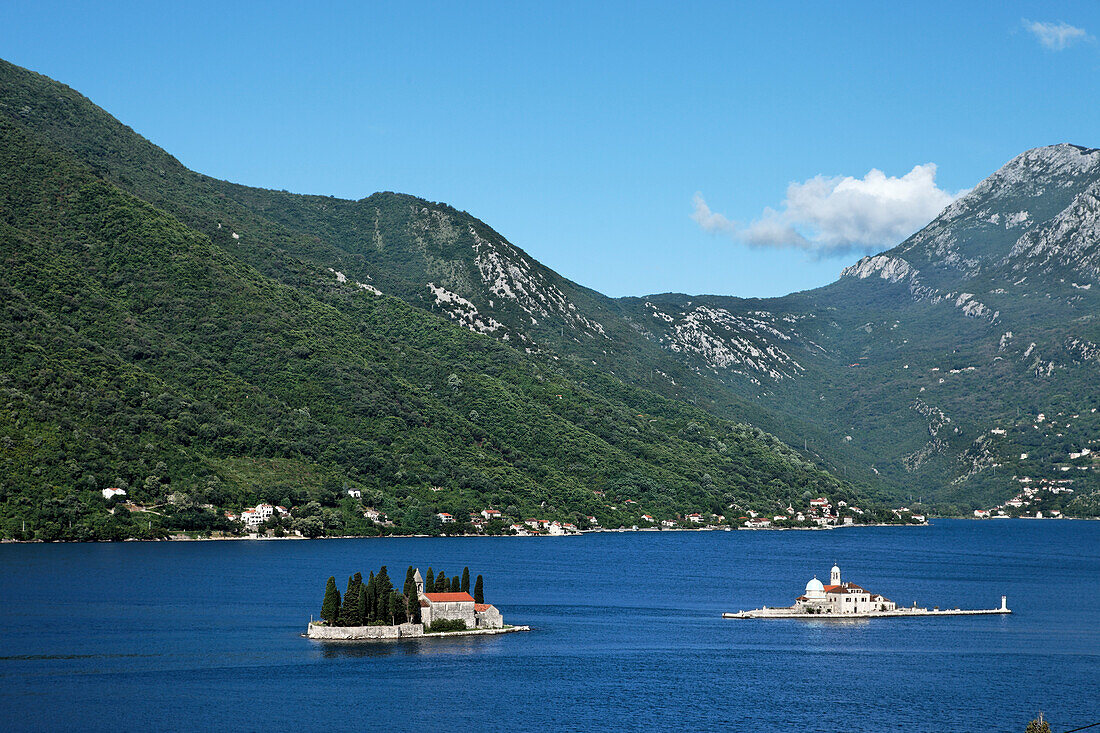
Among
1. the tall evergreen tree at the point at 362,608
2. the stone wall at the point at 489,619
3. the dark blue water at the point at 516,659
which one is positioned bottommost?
the dark blue water at the point at 516,659

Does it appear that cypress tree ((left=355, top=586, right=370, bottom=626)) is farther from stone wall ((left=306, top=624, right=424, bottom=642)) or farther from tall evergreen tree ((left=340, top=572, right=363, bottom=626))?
stone wall ((left=306, top=624, right=424, bottom=642))

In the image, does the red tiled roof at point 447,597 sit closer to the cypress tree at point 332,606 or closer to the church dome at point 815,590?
the cypress tree at point 332,606

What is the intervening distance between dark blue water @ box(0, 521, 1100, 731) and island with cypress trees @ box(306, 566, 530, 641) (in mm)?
2508

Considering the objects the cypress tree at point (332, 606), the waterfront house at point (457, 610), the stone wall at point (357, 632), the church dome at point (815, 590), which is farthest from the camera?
the church dome at point (815, 590)

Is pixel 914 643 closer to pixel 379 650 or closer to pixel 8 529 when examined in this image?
pixel 379 650

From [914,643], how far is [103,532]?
106 meters

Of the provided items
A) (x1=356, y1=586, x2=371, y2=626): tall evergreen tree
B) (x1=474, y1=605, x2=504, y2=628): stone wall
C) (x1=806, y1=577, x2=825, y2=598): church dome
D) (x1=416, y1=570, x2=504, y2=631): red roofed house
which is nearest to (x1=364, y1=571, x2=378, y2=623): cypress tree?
(x1=356, y1=586, x2=371, y2=626): tall evergreen tree

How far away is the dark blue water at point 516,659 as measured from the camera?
83875 millimetres

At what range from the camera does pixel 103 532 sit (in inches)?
6649

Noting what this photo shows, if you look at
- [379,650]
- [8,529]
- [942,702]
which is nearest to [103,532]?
[8,529]

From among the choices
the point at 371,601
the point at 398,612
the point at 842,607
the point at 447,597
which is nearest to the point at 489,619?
the point at 447,597

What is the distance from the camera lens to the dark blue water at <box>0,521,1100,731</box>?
8388 centimetres

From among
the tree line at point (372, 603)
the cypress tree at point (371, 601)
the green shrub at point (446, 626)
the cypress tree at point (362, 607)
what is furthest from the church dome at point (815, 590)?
the cypress tree at point (362, 607)

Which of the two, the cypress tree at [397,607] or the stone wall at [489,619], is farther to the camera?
the stone wall at [489,619]
